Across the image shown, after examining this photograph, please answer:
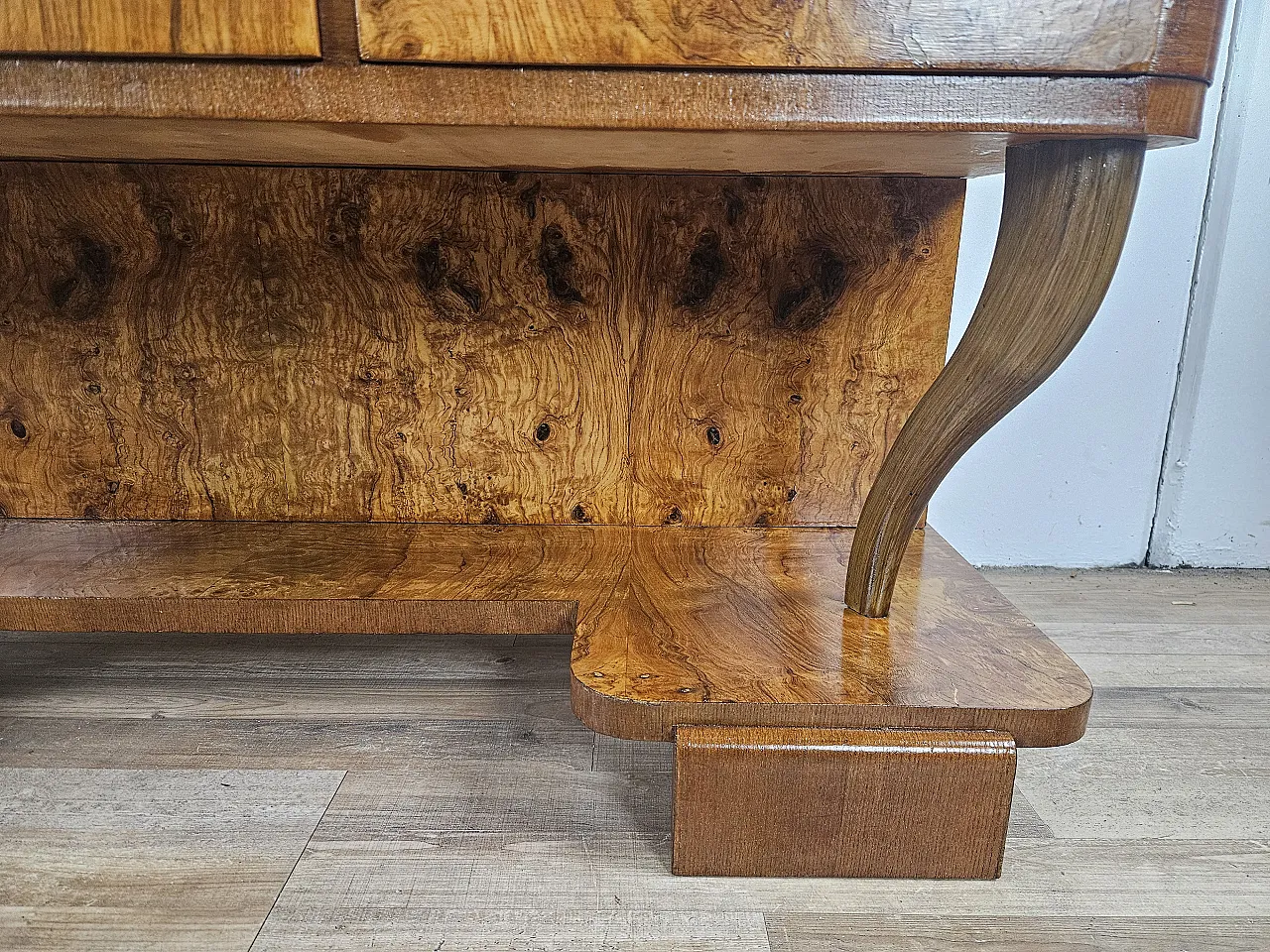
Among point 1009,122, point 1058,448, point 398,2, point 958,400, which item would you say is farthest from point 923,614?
point 1058,448

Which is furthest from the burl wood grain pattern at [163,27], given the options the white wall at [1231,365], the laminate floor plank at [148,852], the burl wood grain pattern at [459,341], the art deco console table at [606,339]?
the white wall at [1231,365]

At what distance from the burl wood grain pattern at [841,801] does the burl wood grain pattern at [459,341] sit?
40 cm

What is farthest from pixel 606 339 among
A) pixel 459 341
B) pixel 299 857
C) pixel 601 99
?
pixel 299 857

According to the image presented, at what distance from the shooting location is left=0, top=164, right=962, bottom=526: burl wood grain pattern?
2.75 ft

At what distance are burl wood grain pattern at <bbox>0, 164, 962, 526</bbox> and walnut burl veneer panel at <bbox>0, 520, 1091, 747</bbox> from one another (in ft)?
0.17

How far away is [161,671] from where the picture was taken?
0.87 metres

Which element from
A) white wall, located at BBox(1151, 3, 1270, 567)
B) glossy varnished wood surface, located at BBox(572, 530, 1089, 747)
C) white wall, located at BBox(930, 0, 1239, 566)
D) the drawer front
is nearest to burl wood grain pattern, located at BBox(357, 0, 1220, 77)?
the drawer front

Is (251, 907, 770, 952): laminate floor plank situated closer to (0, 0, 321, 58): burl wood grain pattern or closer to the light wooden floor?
the light wooden floor

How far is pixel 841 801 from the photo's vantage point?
0.55 meters

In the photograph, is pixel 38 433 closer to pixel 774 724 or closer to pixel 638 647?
pixel 638 647

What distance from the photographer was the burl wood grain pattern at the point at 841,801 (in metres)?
0.54

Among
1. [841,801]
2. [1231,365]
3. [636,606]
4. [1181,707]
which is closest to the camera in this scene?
[841,801]

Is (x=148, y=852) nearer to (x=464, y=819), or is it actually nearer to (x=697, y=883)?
(x=464, y=819)

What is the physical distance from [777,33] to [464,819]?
0.56 meters
